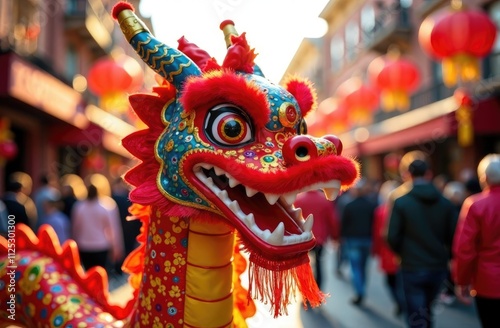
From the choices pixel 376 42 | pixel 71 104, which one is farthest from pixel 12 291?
pixel 376 42

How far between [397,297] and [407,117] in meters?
12.9

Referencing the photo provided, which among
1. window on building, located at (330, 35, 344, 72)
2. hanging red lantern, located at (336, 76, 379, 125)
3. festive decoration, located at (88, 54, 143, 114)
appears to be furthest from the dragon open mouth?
window on building, located at (330, 35, 344, 72)

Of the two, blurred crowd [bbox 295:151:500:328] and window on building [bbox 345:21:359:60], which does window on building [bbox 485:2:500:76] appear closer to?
blurred crowd [bbox 295:151:500:328]

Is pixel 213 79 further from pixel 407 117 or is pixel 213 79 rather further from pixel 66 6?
pixel 407 117

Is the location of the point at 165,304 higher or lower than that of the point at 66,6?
lower

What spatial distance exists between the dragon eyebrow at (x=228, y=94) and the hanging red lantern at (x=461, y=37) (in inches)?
254

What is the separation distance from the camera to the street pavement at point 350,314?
5.59 m

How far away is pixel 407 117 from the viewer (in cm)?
1778

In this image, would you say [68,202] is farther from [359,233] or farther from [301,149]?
[301,149]

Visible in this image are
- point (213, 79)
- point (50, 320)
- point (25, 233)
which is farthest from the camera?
point (25, 233)

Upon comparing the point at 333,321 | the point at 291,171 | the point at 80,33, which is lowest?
the point at 333,321

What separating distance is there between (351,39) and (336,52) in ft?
12.7

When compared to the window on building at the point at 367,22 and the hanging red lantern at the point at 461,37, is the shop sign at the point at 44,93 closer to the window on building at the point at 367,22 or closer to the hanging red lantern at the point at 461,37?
the hanging red lantern at the point at 461,37

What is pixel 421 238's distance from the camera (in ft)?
13.7
